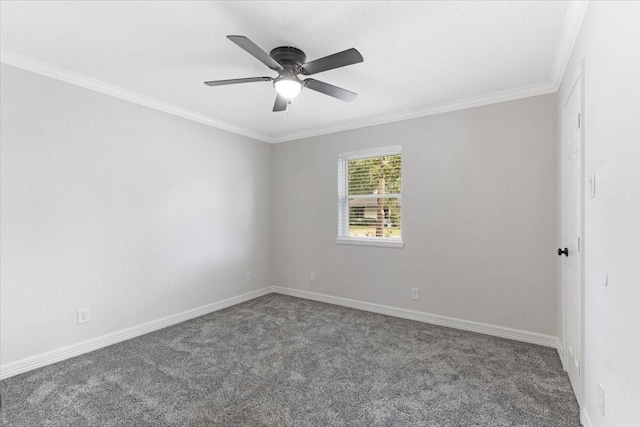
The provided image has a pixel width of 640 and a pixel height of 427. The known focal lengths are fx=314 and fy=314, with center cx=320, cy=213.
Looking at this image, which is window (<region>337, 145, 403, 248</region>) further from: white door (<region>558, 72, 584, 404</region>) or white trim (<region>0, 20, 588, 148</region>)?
white door (<region>558, 72, 584, 404</region>)

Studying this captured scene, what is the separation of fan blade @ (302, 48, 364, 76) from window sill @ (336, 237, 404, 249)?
2.36 m

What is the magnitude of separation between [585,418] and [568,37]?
2.39 metres

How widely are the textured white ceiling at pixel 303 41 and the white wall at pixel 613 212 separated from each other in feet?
1.74

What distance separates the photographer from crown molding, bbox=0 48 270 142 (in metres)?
Result: 2.46

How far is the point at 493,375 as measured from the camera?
2.43 m

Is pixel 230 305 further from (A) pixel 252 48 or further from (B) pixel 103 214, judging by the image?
(A) pixel 252 48

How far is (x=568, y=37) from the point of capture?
2109 millimetres

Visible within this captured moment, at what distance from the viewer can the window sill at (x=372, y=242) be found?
388 cm

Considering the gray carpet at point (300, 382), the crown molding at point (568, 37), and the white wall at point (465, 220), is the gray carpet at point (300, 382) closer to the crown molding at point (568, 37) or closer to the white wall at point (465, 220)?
the white wall at point (465, 220)

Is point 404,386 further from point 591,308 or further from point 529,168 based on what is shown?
point 529,168

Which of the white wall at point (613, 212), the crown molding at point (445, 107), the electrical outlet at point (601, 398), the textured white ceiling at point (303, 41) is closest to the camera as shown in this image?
the white wall at point (613, 212)

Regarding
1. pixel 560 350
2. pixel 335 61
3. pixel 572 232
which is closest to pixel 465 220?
pixel 572 232

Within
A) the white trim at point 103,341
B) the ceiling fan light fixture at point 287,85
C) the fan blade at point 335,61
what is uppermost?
the fan blade at point 335,61

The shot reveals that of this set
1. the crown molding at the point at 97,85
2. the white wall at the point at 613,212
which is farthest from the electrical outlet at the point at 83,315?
the white wall at the point at 613,212
